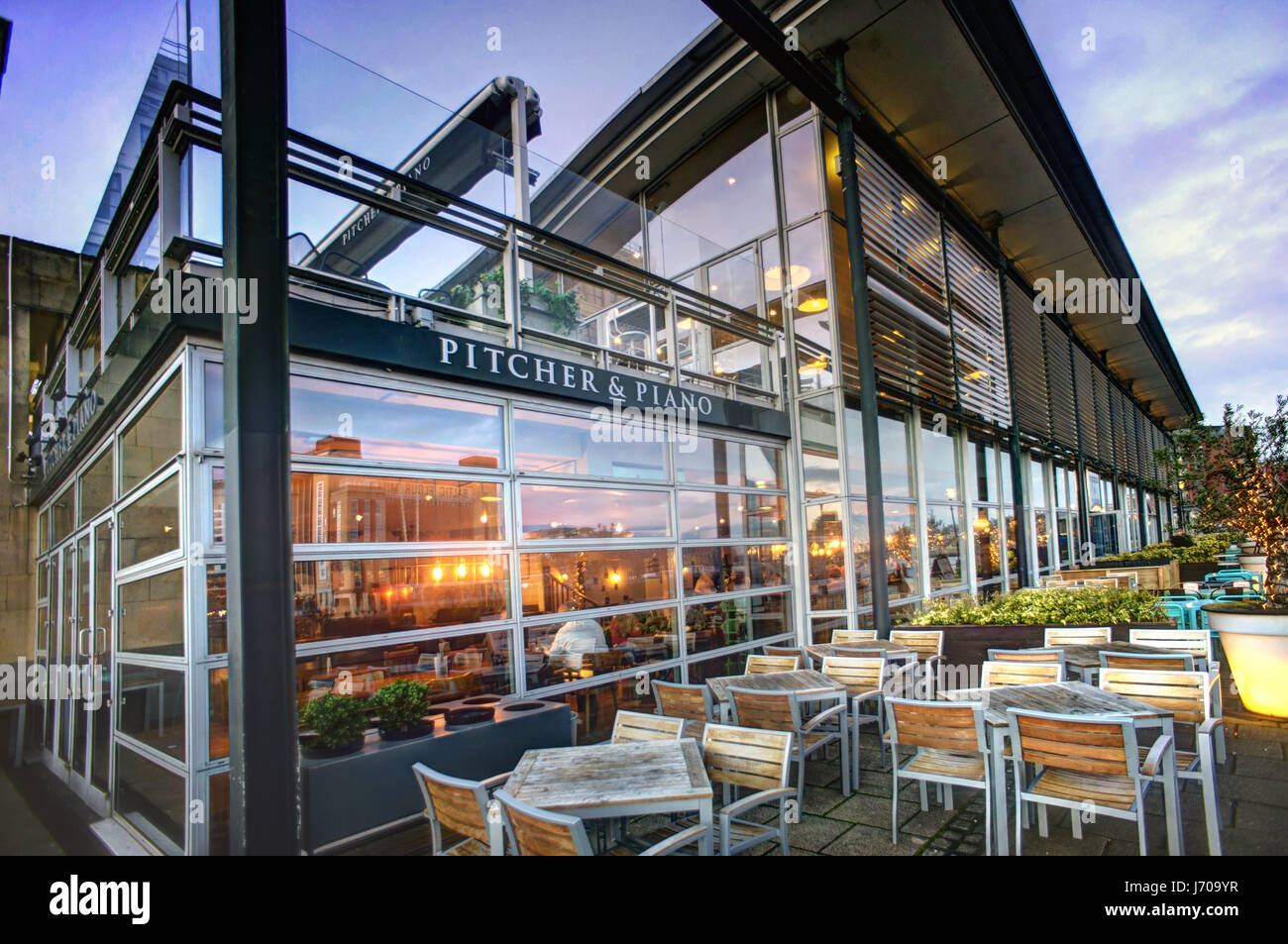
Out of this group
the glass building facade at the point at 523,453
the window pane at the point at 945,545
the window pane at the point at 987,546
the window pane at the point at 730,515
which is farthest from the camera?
the window pane at the point at 987,546

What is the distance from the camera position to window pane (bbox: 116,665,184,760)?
13.0 ft

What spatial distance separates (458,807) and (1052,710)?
124 inches

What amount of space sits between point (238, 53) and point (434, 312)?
100 inches

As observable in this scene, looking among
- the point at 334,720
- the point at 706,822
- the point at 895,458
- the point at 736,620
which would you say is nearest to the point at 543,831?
the point at 706,822

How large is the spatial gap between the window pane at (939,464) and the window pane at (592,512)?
5845 mm

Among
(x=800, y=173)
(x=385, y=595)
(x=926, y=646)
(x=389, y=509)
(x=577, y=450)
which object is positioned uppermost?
(x=800, y=173)

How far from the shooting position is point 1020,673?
15.8 feet

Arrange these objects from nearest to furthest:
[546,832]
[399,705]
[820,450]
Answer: [546,832] < [399,705] < [820,450]

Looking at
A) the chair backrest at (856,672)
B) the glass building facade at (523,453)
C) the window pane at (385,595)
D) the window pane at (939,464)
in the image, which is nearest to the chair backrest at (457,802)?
the glass building facade at (523,453)

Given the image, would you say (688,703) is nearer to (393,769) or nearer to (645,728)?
(645,728)

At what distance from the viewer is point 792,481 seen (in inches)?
347

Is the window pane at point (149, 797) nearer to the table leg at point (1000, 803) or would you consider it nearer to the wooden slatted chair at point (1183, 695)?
the table leg at point (1000, 803)

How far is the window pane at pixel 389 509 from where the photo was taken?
4324mm

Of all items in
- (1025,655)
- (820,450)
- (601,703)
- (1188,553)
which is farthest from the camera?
(1188,553)
